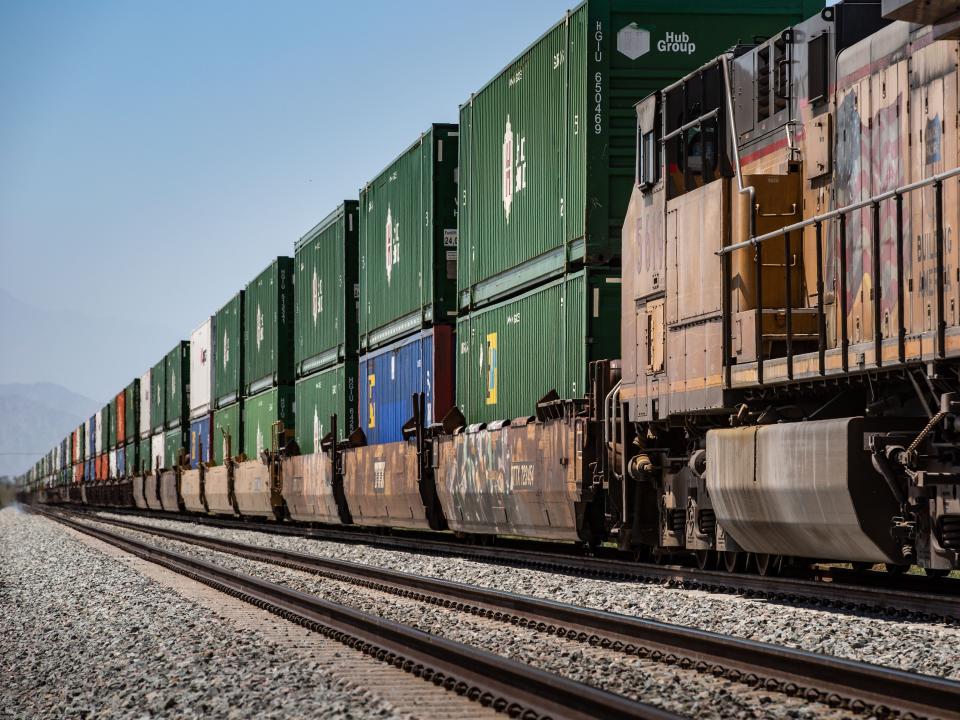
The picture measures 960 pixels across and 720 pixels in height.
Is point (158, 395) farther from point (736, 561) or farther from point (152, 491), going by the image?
point (736, 561)

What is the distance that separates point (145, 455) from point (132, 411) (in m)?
6.27

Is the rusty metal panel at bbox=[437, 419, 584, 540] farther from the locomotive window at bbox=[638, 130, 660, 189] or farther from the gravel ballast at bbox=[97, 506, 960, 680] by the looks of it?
the locomotive window at bbox=[638, 130, 660, 189]

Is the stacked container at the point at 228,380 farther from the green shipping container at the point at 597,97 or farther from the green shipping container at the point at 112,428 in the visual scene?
the green shipping container at the point at 112,428

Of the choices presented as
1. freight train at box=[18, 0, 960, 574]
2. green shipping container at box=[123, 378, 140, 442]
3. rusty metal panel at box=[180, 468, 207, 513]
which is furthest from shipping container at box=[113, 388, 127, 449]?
freight train at box=[18, 0, 960, 574]

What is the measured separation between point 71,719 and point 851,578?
24.9ft

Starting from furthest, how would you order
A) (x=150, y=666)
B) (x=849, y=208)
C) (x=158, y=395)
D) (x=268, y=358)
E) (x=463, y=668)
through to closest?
1. (x=158, y=395)
2. (x=268, y=358)
3. (x=849, y=208)
4. (x=150, y=666)
5. (x=463, y=668)

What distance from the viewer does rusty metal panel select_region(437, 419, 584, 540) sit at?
1428cm

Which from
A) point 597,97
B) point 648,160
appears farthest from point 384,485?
point 648,160

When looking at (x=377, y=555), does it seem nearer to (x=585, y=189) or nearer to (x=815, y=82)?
(x=585, y=189)

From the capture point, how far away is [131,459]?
6003 centimetres

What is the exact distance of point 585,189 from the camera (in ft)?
47.3

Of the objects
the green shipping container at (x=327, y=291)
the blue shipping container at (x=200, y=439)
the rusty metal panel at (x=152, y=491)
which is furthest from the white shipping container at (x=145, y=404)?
the green shipping container at (x=327, y=291)

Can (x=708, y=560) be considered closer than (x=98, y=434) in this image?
Yes

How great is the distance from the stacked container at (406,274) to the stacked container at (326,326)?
83 cm
